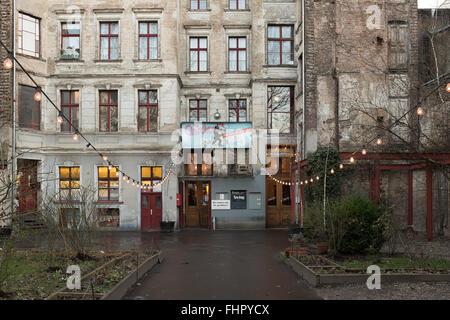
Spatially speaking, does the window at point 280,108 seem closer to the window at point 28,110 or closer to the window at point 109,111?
the window at point 109,111

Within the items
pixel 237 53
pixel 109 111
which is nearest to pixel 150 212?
pixel 109 111

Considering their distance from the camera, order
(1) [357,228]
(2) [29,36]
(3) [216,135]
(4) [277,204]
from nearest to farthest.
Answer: (1) [357,228] < (2) [29,36] < (3) [216,135] < (4) [277,204]

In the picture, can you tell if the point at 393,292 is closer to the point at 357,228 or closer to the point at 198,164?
the point at 357,228

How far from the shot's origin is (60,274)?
10.5 meters

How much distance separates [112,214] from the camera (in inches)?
947

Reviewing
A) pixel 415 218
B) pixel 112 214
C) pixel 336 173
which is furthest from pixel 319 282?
pixel 112 214

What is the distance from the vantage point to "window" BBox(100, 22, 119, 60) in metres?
24.7

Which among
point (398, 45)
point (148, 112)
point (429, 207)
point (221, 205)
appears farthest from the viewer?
point (221, 205)

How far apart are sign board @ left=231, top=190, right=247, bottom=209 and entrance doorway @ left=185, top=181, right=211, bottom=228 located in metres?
1.57

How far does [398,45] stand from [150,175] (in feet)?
49.8

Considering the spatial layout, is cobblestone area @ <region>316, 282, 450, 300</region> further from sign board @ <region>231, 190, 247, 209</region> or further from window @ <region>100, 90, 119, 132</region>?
window @ <region>100, 90, 119, 132</region>

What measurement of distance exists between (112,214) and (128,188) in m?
1.76

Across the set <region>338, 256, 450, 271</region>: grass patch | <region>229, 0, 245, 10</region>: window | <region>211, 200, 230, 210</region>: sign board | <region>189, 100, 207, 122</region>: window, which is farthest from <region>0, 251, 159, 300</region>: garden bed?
<region>229, 0, 245, 10</region>: window

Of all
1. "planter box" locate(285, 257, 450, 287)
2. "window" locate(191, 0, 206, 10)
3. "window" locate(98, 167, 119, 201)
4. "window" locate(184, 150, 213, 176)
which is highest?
"window" locate(191, 0, 206, 10)
